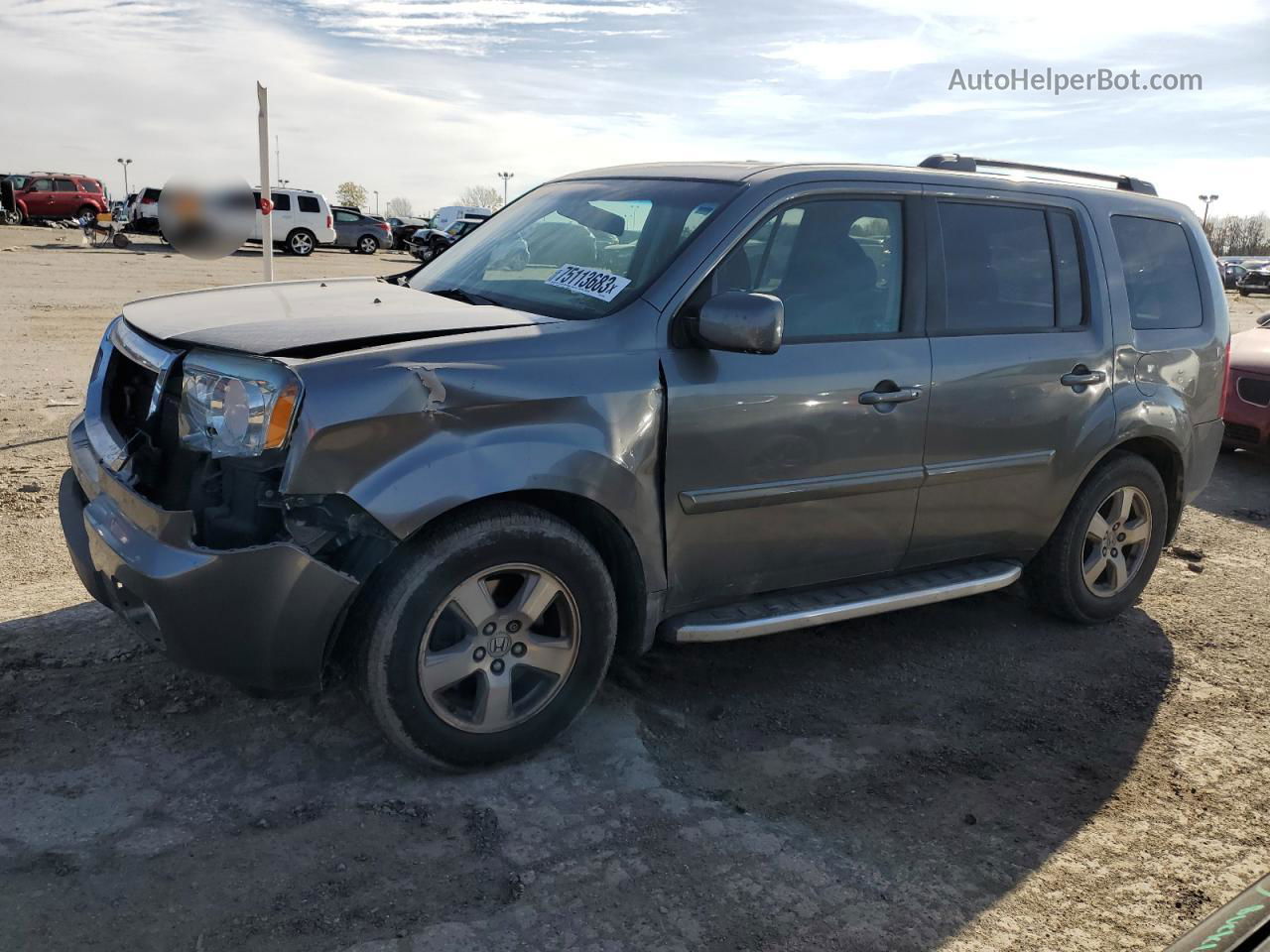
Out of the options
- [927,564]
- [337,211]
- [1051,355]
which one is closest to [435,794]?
[927,564]

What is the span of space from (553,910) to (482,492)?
1.12 metres

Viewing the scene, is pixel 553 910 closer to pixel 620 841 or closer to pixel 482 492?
pixel 620 841

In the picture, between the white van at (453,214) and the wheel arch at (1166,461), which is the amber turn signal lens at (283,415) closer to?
the wheel arch at (1166,461)

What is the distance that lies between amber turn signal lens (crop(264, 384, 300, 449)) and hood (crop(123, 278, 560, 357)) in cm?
14

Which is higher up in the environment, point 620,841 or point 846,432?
point 846,432

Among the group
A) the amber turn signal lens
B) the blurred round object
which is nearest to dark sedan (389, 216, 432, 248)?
the blurred round object

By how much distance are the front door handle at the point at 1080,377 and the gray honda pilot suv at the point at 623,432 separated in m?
0.01

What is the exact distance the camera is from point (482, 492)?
304 cm

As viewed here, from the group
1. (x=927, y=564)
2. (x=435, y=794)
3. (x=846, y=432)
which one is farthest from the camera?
(x=927, y=564)

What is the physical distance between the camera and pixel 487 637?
3227 millimetres

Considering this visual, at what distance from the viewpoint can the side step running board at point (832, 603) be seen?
3598mm

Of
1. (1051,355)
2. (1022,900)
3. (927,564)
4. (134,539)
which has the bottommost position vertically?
(1022,900)

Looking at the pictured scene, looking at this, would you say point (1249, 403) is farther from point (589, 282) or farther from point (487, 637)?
point (487, 637)

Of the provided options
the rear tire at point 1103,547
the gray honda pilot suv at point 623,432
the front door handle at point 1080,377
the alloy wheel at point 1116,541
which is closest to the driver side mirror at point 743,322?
the gray honda pilot suv at point 623,432
